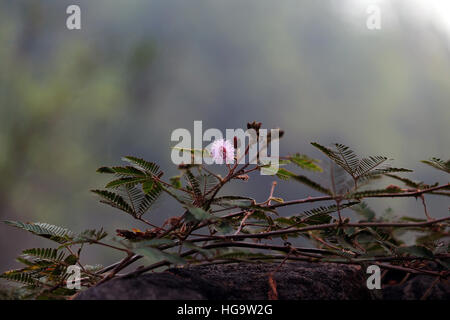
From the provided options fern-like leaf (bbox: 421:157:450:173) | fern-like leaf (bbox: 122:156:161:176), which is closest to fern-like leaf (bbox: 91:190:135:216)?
fern-like leaf (bbox: 122:156:161:176)

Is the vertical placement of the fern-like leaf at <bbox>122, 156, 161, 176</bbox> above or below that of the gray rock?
above

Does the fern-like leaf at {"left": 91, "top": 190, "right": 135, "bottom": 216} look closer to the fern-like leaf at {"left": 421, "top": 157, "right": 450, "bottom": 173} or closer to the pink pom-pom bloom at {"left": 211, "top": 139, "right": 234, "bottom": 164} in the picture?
the pink pom-pom bloom at {"left": 211, "top": 139, "right": 234, "bottom": 164}

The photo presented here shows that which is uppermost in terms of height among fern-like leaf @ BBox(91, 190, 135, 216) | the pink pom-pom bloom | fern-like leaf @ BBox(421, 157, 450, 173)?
the pink pom-pom bloom

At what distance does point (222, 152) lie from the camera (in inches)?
14.5

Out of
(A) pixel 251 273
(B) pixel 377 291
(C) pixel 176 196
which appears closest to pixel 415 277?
(B) pixel 377 291

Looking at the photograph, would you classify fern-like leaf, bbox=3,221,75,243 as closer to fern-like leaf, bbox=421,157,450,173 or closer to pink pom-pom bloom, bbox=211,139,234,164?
pink pom-pom bloom, bbox=211,139,234,164

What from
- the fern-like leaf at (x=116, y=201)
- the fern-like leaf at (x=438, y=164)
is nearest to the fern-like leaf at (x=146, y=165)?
the fern-like leaf at (x=116, y=201)

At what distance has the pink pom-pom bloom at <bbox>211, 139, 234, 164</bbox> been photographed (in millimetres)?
365

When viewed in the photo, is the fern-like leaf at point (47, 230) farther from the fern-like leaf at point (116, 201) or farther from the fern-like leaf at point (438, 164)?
the fern-like leaf at point (438, 164)

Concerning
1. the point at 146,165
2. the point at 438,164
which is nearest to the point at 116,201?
the point at 146,165

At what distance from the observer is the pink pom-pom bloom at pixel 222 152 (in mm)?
365

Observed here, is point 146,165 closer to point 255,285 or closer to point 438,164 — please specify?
point 255,285
